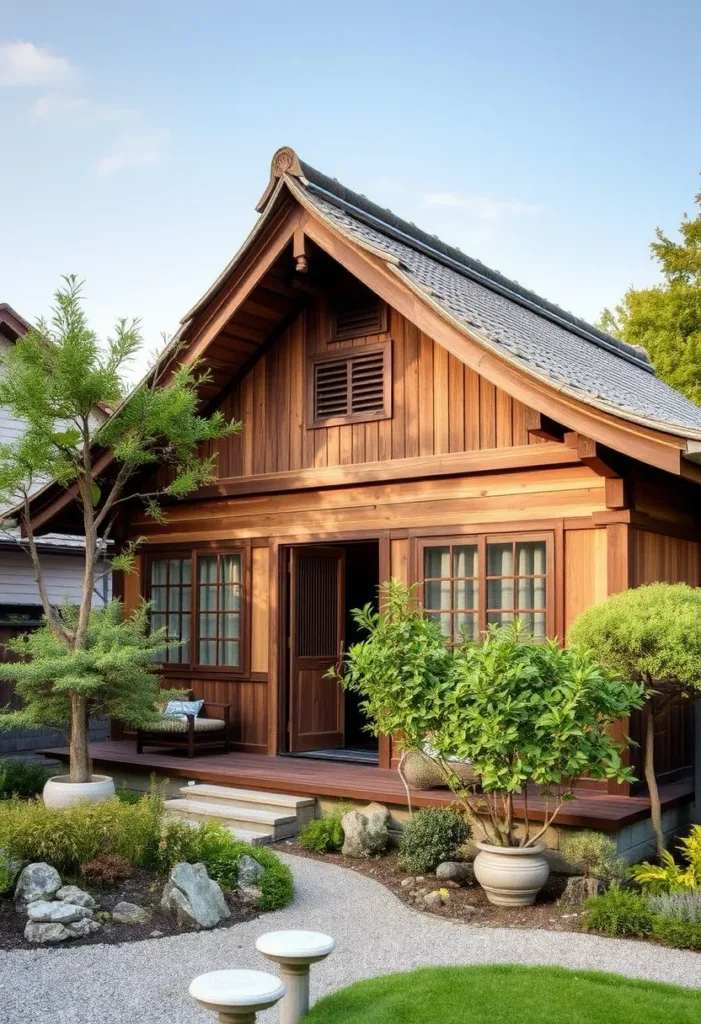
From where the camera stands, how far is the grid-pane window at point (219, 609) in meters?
11.7

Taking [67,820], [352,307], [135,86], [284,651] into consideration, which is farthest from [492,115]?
[67,820]

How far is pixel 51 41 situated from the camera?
1091 cm

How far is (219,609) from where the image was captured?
1182cm

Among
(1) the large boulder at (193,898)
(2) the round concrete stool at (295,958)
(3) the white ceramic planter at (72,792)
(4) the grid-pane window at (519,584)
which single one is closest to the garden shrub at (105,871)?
(1) the large boulder at (193,898)

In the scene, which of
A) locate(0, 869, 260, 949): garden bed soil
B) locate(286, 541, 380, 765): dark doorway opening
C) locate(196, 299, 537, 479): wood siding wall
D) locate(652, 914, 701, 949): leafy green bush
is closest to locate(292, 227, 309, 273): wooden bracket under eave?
locate(196, 299, 537, 479): wood siding wall

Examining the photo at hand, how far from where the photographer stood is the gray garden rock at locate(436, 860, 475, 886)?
25.4 ft

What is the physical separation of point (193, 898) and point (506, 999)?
7.35 ft

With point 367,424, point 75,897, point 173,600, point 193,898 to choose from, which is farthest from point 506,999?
point 173,600

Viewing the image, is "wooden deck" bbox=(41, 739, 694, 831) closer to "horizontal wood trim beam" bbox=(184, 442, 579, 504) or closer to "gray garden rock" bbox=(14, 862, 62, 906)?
"horizontal wood trim beam" bbox=(184, 442, 579, 504)

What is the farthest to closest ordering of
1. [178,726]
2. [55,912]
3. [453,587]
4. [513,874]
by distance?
[178,726], [453,587], [513,874], [55,912]

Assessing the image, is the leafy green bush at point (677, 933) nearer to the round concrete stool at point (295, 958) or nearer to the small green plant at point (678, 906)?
the small green plant at point (678, 906)

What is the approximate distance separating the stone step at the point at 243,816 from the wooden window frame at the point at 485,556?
2366 mm

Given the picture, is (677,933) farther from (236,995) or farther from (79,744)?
(79,744)

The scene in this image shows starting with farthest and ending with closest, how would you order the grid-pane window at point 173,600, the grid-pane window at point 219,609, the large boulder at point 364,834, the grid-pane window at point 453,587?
the grid-pane window at point 173,600 < the grid-pane window at point 219,609 < the grid-pane window at point 453,587 < the large boulder at point 364,834
